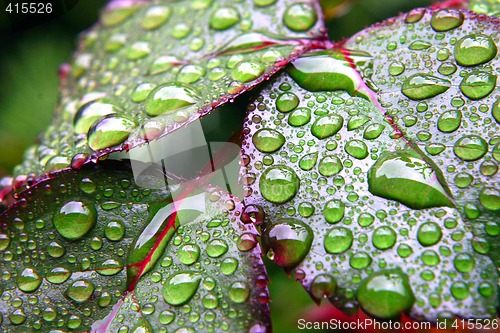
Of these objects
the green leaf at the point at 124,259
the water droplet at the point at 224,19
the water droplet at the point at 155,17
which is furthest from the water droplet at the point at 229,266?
the water droplet at the point at 155,17

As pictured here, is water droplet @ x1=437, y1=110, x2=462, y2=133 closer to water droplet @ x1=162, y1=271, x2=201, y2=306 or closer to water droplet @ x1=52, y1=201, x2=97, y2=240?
water droplet @ x1=162, y1=271, x2=201, y2=306

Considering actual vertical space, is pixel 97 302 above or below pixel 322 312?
above

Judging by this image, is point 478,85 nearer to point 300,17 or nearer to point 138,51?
point 300,17

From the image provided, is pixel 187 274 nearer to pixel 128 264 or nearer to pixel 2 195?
pixel 128 264

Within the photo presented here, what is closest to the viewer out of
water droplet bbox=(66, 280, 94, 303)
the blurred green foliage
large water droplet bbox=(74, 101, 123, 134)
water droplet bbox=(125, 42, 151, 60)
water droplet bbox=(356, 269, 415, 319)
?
water droplet bbox=(356, 269, 415, 319)

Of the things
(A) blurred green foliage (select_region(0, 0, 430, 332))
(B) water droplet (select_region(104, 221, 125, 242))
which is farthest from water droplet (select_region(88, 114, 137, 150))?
(A) blurred green foliage (select_region(0, 0, 430, 332))

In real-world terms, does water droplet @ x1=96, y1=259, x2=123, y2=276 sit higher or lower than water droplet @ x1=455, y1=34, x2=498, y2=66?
lower

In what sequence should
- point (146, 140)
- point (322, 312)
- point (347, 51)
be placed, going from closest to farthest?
point (146, 140) < point (347, 51) < point (322, 312)

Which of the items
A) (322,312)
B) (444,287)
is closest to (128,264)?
(444,287)
